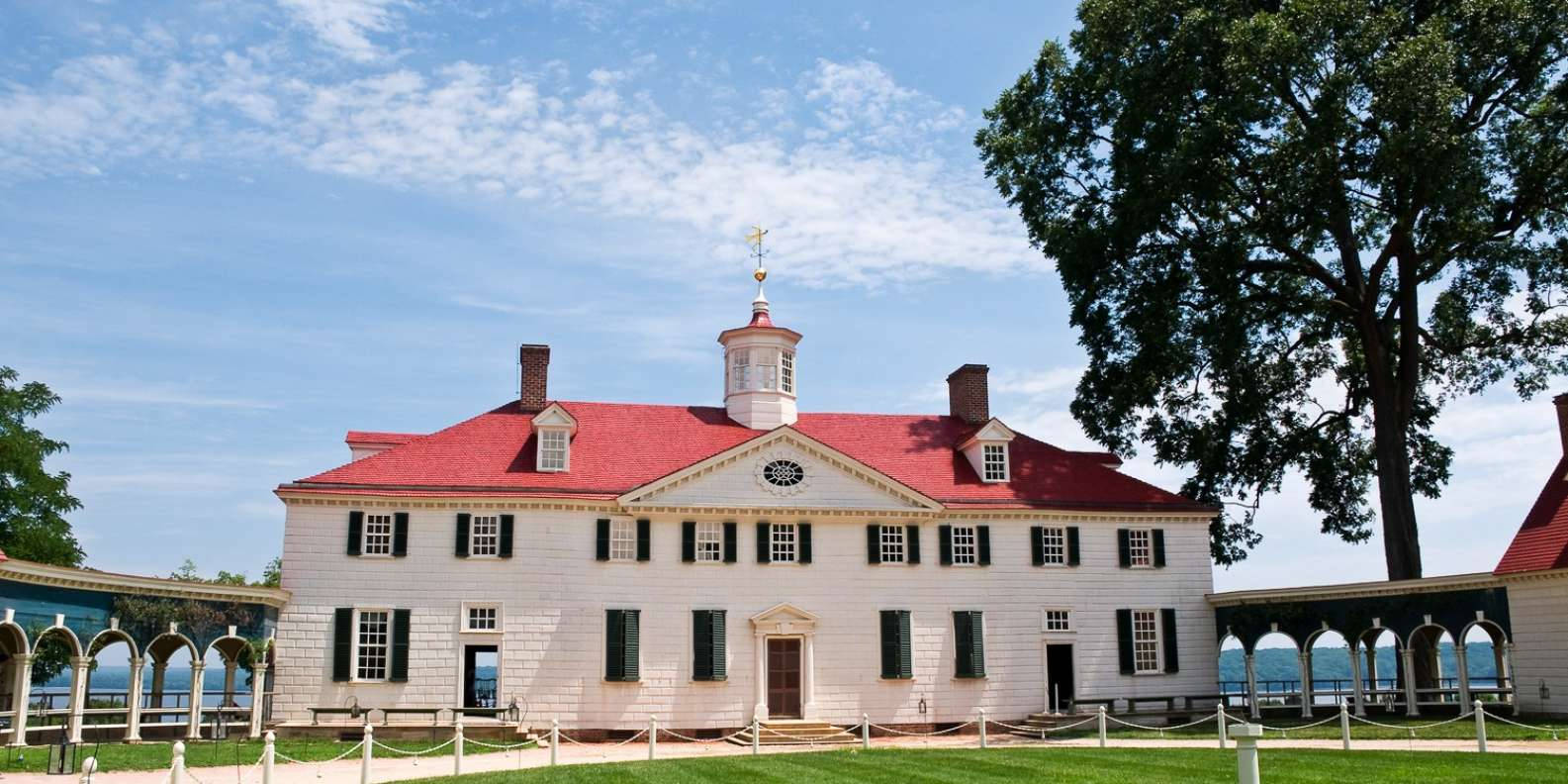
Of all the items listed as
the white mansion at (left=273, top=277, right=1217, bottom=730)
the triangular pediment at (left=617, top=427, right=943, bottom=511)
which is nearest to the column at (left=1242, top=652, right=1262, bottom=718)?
the white mansion at (left=273, top=277, right=1217, bottom=730)

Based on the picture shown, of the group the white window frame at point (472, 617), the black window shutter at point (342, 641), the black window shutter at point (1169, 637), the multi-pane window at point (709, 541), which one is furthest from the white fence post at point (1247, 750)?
the black window shutter at point (1169, 637)

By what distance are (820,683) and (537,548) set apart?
7353 millimetres

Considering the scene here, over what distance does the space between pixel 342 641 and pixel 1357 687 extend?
74.5ft

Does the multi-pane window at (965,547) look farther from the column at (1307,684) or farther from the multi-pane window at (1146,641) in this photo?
the column at (1307,684)

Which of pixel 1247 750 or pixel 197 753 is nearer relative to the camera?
pixel 1247 750

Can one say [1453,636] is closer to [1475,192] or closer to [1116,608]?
[1116,608]

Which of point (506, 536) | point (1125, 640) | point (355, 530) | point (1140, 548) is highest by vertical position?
point (355, 530)

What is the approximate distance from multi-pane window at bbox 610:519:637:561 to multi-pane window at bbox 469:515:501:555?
2.63 metres

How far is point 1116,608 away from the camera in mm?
33594

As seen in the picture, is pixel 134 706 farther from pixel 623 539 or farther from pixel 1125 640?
pixel 1125 640

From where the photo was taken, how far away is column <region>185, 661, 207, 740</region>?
1056 inches

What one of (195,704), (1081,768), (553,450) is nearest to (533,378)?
(553,450)

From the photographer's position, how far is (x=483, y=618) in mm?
30641

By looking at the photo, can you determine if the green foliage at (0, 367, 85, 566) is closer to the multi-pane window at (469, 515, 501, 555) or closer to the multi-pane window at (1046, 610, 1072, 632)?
the multi-pane window at (469, 515, 501, 555)
